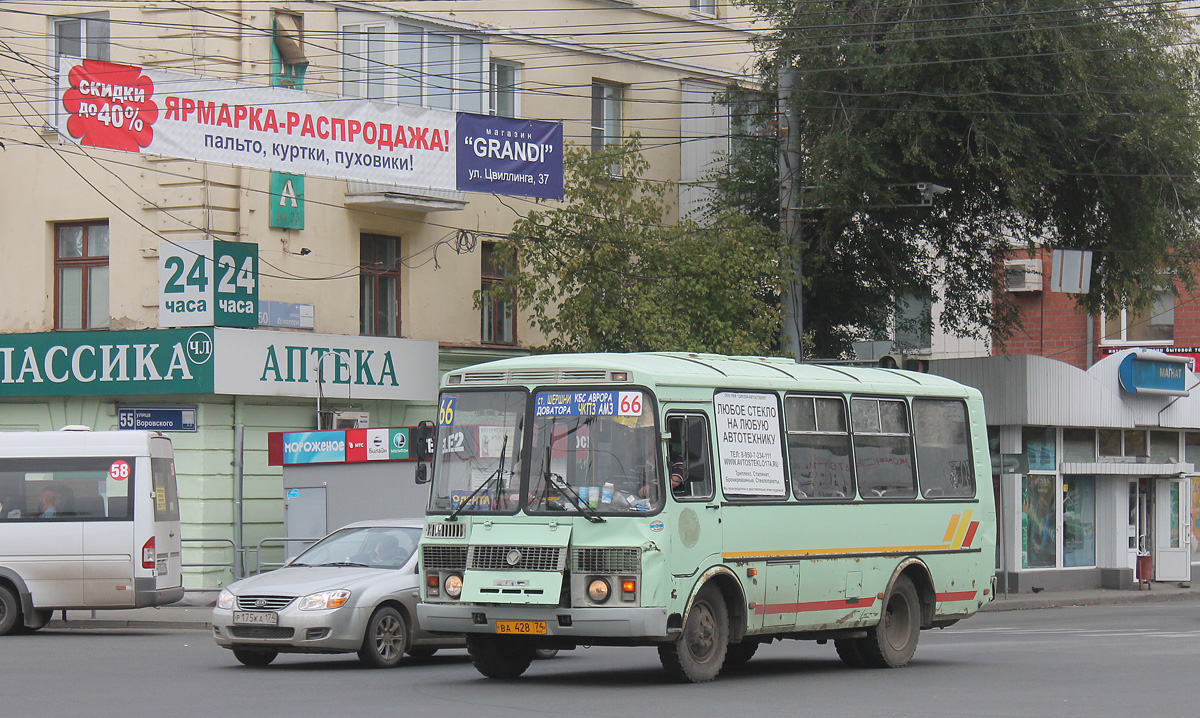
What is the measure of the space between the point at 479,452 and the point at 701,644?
2.50 metres

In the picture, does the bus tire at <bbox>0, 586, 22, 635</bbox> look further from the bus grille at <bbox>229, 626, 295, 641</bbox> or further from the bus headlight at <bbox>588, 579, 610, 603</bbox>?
the bus headlight at <bbox>588, 579, 610, 603</bbox>

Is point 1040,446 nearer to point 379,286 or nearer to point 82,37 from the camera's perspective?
point 379,286

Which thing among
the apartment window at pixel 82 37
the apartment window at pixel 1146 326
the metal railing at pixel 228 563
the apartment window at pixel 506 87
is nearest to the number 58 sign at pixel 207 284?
the metal railing at pixel 228 563

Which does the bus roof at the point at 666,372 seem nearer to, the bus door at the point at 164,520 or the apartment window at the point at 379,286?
the bus door at the point at 164,520

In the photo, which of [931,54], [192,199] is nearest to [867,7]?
[931,54]

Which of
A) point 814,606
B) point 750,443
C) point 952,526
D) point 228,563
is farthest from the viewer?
point 228,563

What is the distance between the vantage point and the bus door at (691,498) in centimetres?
1340

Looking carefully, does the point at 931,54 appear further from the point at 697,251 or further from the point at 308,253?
the point at 308,253

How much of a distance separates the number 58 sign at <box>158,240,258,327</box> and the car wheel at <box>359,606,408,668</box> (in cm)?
1154

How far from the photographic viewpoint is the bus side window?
44.6 feet

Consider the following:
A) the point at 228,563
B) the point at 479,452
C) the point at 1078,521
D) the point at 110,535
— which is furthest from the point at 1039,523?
the point at 479,452

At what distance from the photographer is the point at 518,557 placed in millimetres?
13391

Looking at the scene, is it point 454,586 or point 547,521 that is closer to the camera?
point 547,521

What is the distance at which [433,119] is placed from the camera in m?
24.4
